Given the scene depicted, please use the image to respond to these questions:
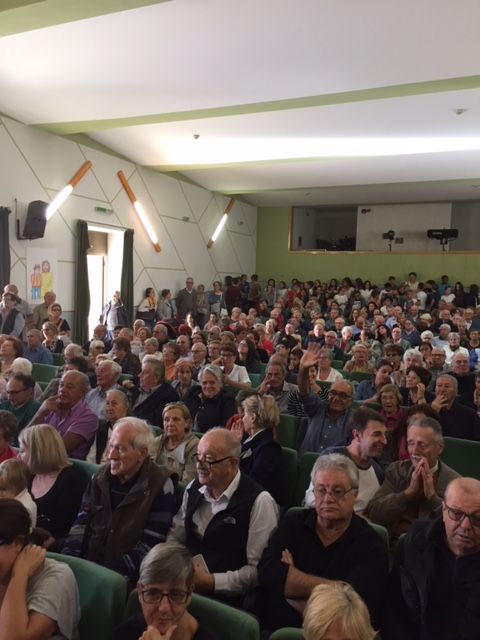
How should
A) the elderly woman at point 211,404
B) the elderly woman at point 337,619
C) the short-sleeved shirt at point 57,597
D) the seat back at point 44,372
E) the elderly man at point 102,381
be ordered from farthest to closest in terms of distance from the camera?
the seat back at point 44,372, the elderly man at point 102,381, the elderly woman at point 211,404, the short-sleeved shirt at point 57,597, the elderly woman at point 337,619

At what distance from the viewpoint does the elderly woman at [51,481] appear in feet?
7.30

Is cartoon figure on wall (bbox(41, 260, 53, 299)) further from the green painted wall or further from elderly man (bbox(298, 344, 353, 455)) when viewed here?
the green painted wall

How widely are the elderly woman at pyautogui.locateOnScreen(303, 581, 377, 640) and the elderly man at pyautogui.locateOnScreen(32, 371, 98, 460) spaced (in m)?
2.06

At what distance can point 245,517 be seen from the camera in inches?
75.2

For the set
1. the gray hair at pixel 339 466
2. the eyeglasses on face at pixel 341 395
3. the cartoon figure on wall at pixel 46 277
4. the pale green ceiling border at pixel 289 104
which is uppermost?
the pale green ceiling border at pixel 289 104

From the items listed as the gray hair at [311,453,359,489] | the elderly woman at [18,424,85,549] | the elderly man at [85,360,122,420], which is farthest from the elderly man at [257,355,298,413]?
the gray hair at [311,453,359,489]

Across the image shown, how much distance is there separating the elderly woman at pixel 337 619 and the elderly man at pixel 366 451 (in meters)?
1.05

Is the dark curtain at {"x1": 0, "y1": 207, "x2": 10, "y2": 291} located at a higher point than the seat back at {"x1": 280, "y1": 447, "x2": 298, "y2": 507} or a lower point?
higher

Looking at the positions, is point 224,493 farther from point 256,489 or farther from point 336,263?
point 336,263

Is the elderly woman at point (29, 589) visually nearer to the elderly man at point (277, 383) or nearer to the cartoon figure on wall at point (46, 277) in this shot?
the elderly man at point (277, 383)

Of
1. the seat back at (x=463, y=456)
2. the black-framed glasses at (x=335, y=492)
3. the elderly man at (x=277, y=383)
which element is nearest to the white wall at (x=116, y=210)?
the elderly man at (x=277, y=383)

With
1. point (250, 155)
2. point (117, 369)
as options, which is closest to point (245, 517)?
point (117, 369)

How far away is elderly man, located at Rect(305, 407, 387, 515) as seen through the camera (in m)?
2.29

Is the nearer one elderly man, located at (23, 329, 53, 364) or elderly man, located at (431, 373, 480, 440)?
elderly man, located at (431, 373, 480, 440)
